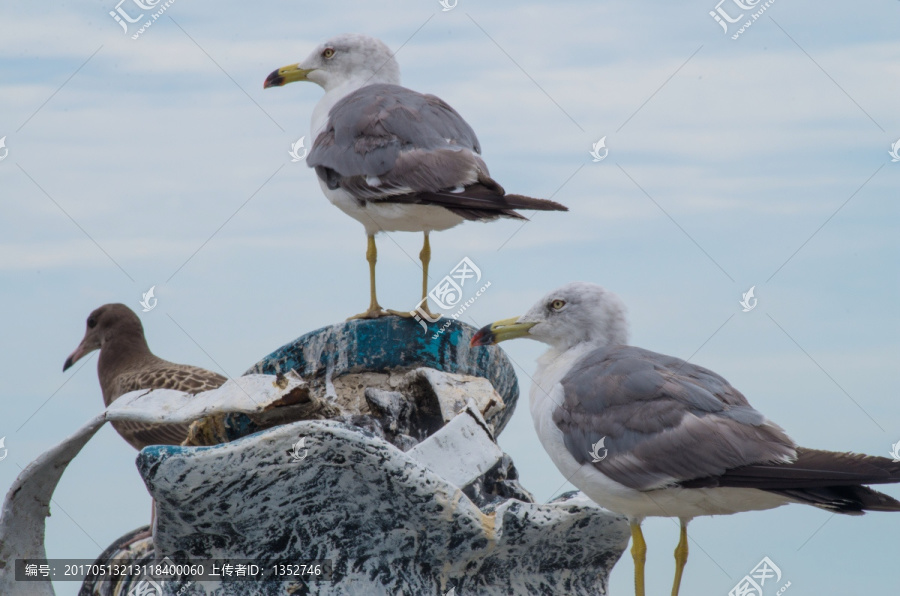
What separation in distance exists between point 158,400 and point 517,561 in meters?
1.70

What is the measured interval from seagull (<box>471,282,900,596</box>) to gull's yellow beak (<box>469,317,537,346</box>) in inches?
2.0

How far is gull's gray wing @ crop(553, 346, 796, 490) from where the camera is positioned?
4.70m

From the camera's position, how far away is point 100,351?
28.2 ft

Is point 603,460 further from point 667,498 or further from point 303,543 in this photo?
point 303,543

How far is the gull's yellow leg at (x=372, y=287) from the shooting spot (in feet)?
21.7

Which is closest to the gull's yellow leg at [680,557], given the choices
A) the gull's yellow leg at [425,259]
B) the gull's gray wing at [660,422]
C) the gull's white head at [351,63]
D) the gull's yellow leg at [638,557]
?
the gull's yellow leg at [638,557]

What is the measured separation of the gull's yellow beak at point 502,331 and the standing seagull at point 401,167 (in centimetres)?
56

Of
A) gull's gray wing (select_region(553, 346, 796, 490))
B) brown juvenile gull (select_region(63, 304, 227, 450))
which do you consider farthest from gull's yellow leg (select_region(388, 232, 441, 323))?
brown juvenile gull (select_region(63, 304, 227, 450))

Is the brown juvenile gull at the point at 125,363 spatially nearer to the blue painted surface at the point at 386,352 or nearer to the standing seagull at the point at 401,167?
the standing seagull at the point at 401,167

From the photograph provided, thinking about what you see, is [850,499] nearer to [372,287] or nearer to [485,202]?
[485,202]

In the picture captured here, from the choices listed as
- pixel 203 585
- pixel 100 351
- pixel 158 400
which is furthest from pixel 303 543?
pixel 100 351

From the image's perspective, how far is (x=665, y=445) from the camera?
15.9 feet

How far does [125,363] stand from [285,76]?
250 centimetres

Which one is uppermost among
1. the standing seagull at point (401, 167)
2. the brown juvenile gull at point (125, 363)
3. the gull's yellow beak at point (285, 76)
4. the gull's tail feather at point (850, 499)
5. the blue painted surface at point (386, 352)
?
the gull's yellow beak at point (285, 76)
